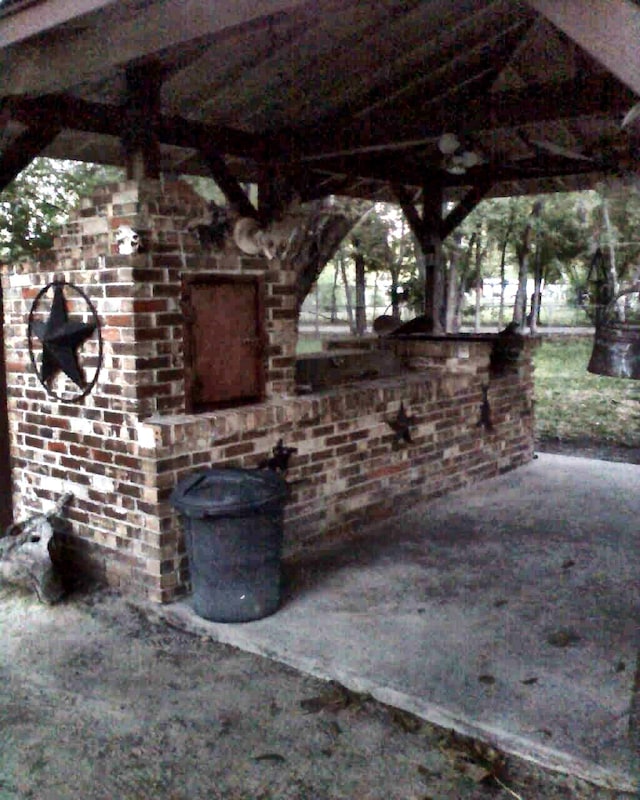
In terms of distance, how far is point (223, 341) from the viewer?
4.47 m

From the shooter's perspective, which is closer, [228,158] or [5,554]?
[5,554]

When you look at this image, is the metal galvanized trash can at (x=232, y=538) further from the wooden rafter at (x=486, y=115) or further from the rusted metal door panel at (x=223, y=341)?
the wooden rafter at (x=486, y=115)

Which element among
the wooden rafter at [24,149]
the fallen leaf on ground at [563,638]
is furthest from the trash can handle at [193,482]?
the wooden rafter at [24,149]

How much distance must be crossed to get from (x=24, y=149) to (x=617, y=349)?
161 inches

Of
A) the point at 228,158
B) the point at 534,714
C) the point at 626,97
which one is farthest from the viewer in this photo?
the point at 228,158

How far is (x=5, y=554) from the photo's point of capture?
4328 millimetres

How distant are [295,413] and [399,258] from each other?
19.5m

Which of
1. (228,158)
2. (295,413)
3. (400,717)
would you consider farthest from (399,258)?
(400,717)

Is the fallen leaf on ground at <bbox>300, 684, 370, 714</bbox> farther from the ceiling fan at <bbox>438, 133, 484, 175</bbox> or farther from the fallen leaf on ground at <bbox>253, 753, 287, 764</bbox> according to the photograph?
the ceiling fan at <bbox>438, 133, 484, 175</bbox>

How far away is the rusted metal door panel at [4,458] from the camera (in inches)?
193

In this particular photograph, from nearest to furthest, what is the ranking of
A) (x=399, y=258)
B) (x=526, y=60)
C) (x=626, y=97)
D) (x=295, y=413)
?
(x=295, y=413) → (x=626, y=97) → (x=526, y=60) → (x=399, y=258)

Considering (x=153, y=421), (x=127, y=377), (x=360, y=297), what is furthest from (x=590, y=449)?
(x=360, y=297)

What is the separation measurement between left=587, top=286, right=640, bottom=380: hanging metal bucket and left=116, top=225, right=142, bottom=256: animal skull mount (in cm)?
260

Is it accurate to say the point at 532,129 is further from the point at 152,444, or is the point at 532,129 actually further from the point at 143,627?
the point at 143,627
